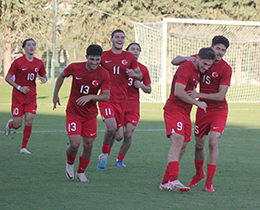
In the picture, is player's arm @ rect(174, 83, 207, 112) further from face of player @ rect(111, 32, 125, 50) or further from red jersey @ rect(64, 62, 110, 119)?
face of player @ rect(111, 32, 125, 50)

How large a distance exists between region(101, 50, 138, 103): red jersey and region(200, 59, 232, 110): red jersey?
177cm

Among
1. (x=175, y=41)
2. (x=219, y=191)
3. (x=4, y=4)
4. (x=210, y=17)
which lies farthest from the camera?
(x=210, y=17)

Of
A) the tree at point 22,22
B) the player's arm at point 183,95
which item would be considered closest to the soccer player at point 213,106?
the player's arm at point 183,95

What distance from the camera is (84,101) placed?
6281mm

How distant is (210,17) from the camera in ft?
123

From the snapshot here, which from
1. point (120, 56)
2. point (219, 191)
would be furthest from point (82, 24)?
point (219, 191)

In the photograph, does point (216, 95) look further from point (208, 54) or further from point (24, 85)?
point (24, 85)

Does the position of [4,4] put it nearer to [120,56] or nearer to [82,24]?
[82,24]

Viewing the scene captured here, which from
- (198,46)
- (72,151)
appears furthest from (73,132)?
(198,46)

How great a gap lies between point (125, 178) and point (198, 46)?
21.2m

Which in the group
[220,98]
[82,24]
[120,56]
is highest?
[82,24]

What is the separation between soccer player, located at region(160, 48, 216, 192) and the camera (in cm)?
584

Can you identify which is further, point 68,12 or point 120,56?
point 68,12

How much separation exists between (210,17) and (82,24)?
10.5 m
